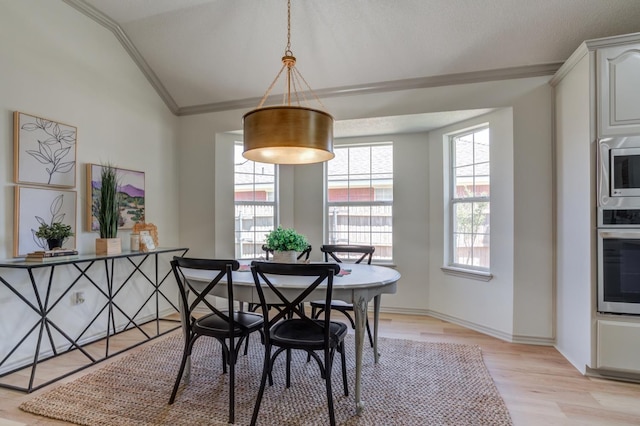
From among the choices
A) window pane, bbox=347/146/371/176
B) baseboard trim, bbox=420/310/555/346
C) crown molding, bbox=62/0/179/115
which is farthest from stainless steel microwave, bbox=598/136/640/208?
crown molding, bbox=62/0/179/115

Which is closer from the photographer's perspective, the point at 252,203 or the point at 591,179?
the point at 591,179

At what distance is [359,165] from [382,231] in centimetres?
92

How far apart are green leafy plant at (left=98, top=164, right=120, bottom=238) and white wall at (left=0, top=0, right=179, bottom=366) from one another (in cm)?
24

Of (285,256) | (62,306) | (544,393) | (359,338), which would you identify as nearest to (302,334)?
(359,338)

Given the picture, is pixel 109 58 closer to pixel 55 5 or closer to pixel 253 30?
pixel 55 5

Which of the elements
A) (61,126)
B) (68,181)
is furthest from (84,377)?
(61,126)

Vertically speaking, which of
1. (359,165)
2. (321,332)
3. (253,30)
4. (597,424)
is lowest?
(597,424)

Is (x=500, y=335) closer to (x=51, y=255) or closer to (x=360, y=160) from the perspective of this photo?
(x=360, y=160)

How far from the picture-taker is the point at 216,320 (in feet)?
7.56

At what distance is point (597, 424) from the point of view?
192 cm

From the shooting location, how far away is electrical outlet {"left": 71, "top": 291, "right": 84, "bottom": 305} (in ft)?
9.91

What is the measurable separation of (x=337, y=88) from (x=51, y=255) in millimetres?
3102

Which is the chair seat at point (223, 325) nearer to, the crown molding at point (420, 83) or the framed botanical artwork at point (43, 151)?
the framed botanical artwork at point (43, 151)

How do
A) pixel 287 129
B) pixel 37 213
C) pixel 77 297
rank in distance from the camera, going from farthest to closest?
pixel 77 297 → pixel 37 213 → pixel 287 129
